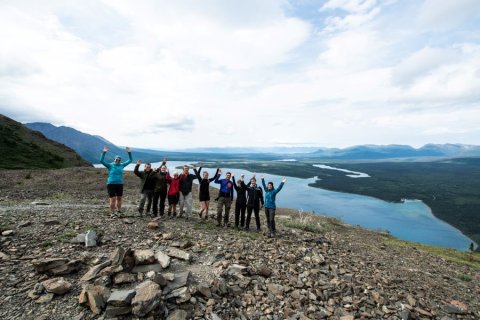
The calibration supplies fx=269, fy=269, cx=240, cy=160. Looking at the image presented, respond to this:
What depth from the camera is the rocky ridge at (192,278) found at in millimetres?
6715

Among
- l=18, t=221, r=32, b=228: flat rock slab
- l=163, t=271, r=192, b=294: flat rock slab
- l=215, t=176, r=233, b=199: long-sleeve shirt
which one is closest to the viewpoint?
l=163, t=271, r=192, b=294: flat rock slab

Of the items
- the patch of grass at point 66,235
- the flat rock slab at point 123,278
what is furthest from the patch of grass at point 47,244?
the flat rock slab at point 123,278

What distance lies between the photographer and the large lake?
62034 millimetres

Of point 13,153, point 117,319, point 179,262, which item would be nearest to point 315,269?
point 179,262

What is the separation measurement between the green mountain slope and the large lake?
29.6 meters

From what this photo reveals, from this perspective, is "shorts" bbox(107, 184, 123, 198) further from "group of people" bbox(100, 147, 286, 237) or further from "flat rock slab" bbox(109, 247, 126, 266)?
"flat rock slab" bbox(109, 247, 126, 266)

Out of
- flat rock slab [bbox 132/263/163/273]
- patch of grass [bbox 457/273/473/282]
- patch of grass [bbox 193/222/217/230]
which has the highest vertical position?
flat rock slab [bbox 132/263/163/273]

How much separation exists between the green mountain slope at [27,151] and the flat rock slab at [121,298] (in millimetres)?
54449

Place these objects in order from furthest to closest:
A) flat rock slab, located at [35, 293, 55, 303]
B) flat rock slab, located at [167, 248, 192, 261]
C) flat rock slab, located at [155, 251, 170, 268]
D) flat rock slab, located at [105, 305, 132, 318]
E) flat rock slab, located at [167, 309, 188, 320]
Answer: flat rock slab, located at [167, 248, 192, 261]
flat rock slab, located at [155, 251, 170, 268]
flat rock slab, located at [167, 309, 188, 320]
flat rock slab, located at [35, 293, 55, 303]
flat rock slab, located at [105, 305, 132, 318]

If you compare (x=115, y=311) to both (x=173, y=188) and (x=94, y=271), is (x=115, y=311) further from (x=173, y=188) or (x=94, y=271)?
(x=173, y=188)

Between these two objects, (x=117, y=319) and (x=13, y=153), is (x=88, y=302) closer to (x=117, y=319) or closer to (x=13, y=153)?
(x=117, y=319)

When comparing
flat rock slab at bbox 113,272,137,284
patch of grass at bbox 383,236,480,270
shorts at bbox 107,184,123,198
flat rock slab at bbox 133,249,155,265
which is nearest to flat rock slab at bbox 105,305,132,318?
flat rock slab at bbox 113,272,137,284

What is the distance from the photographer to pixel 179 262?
9078 mm

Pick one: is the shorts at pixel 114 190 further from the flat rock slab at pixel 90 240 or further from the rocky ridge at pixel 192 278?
the flat rock slab at pixel 90 240
